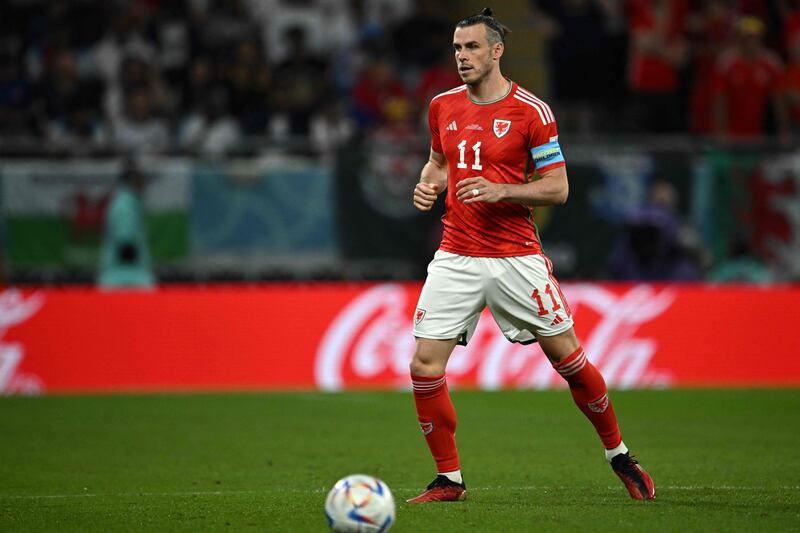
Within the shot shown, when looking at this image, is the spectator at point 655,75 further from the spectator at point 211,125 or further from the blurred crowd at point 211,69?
the spectator at point 211,125

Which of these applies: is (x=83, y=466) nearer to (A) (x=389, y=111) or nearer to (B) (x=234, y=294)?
(B) (x=234, y=294)

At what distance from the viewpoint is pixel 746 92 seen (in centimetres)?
1662

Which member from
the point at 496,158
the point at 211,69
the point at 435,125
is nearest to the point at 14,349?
the point at 211,69

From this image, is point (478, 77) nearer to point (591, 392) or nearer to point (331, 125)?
point (591, 392)

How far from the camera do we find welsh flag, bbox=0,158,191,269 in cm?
1416

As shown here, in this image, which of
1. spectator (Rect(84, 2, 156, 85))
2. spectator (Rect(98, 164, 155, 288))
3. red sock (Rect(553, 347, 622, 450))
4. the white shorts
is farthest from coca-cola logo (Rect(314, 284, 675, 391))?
the white shorts

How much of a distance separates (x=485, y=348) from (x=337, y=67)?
5444 mm

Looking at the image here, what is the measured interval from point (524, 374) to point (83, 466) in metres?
6.60

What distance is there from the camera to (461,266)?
23.0 ft

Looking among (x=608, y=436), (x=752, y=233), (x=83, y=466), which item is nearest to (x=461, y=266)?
(x=608, y=436)

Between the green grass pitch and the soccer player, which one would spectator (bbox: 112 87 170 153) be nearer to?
the green grass pitch

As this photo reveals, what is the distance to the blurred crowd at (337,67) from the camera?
53.3 feet

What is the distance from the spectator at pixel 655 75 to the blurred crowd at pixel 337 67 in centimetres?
2

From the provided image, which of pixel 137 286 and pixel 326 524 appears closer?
pixel 326 524
